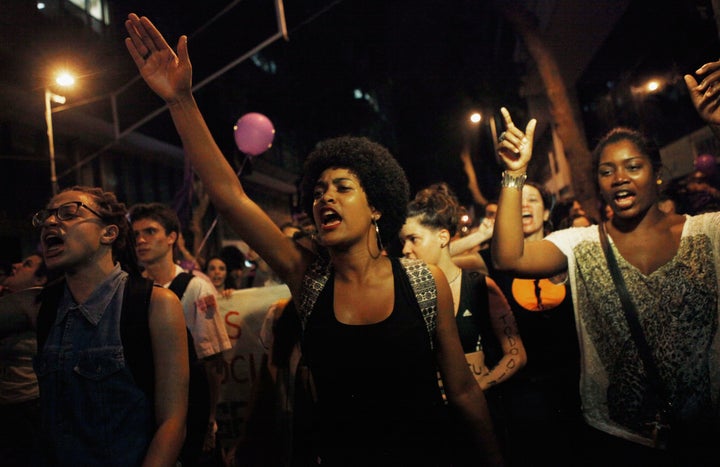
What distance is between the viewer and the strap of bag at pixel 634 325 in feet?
7.64

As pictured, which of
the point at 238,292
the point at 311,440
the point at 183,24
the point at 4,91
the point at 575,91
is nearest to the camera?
the point at 311,440

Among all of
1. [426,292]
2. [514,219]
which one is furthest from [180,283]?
[514,219]

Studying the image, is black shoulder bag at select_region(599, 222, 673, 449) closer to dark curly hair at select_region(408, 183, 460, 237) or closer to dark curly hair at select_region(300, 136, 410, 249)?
dark curly hair at select_region(300, 136, 410, 249)

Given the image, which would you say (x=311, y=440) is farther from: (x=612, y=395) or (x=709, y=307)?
(x=709, y=307)

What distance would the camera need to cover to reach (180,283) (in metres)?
3.97

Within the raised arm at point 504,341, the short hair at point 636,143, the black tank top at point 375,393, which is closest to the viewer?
the black tank top at point 375,393

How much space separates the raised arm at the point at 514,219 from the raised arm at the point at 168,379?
171 cm

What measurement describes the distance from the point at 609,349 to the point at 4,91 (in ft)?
34.6

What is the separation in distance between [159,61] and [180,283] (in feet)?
7.58

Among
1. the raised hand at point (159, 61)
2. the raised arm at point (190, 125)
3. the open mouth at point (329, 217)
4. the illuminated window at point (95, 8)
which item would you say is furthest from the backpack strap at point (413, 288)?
the illuminated window at point (95, 8)

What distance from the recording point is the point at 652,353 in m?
2.37

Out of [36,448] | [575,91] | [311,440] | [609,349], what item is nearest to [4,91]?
[36,448]

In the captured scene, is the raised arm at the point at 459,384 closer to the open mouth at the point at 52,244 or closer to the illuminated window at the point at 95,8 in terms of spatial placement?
the open mouth at the point at 52,244

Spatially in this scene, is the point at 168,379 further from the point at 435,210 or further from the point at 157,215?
the point at 157,215
